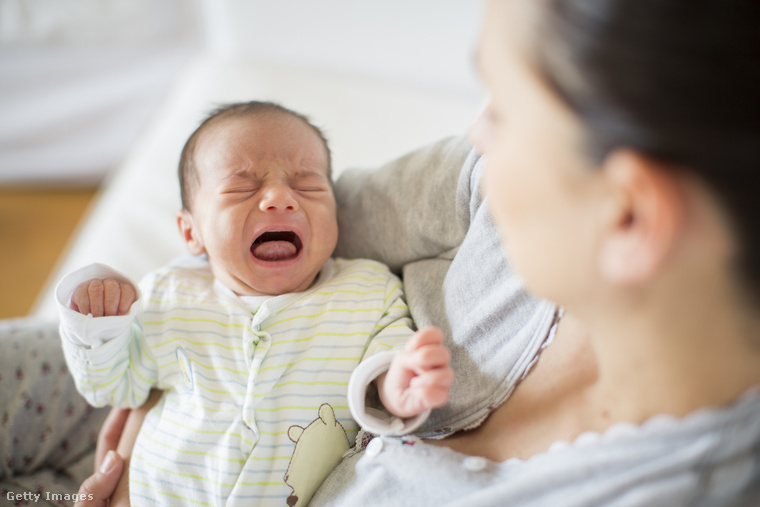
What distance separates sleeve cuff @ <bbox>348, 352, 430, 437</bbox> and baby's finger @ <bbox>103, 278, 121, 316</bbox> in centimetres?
43

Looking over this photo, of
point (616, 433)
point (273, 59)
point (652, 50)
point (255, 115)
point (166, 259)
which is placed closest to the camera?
point (652, 50)

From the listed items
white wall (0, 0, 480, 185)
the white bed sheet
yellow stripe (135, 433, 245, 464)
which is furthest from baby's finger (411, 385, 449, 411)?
white wall (0, 0, 480, 185)

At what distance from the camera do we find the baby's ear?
114 cm

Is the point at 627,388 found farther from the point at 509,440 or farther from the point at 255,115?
the point at 255,115

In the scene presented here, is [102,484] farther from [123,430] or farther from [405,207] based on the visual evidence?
[405,207]

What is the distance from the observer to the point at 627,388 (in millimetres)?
645

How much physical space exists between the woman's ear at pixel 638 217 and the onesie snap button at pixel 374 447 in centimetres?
45

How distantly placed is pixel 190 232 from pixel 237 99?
0.77m

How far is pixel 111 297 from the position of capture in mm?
986

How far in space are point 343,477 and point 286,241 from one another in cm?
42

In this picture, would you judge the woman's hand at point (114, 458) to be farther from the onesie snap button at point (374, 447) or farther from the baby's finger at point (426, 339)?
the baby's finger at point (426, 339)

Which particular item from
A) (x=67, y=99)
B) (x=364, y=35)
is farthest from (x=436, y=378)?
(x=67, y=99)

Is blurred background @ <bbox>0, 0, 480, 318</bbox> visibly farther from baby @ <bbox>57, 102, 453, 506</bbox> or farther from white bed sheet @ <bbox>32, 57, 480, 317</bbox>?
baby @ <bbox>57, 102, 453, 506</bbox>

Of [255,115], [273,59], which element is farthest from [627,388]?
[273,59]
